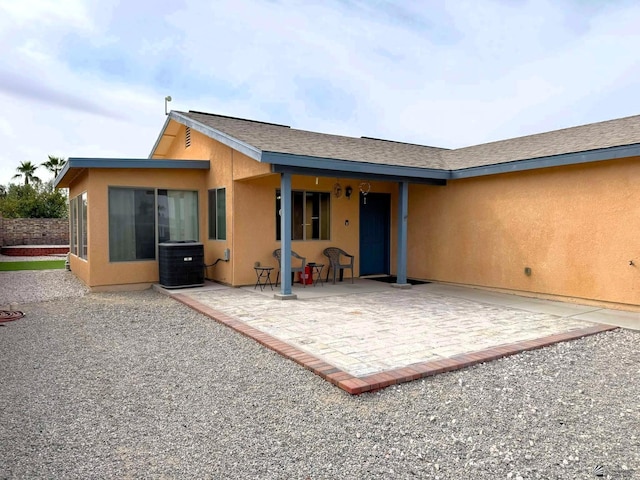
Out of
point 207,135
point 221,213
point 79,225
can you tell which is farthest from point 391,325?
point 79,225

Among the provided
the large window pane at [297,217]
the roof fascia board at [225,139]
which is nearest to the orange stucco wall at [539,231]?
the large window pane at [297,217]

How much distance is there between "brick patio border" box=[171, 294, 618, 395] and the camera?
364cm

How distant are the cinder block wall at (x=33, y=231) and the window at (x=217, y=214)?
63.9ft

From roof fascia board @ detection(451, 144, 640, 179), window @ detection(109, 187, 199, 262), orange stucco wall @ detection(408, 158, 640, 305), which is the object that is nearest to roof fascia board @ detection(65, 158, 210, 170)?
window @ detection(109, 187, 199, 262)

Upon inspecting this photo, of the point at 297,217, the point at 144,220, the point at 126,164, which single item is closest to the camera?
the point at 126,164

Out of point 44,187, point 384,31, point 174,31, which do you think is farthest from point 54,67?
point 44,187

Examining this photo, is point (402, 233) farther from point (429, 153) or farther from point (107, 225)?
point (107, 225)

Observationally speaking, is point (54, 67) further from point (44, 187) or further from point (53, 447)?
point (44, 187)

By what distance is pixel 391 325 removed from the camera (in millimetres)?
5703

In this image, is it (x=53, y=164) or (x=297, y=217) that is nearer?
(x=297, y=217)

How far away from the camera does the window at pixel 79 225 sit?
32.5ft

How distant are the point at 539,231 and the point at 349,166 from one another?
3683mm

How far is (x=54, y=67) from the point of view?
12.1 metres

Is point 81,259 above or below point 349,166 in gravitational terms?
Answer: below
